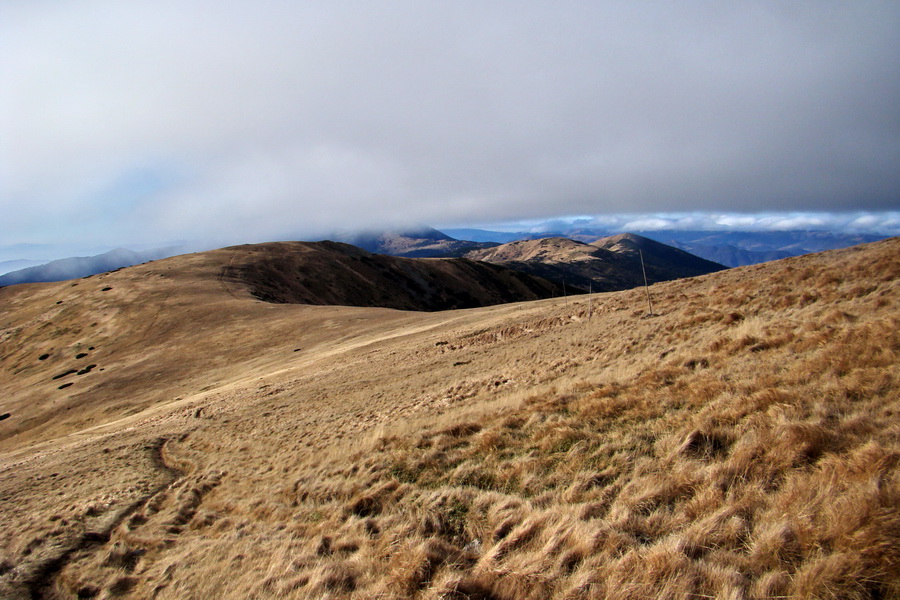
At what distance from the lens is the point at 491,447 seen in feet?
29.8

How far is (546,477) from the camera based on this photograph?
7.30 m

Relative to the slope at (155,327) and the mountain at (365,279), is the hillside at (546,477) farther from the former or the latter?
the mountain at (365,279)

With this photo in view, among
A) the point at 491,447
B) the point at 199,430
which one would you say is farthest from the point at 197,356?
the point at 491,447

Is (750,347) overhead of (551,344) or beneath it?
overhead

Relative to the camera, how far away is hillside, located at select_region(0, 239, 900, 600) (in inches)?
181

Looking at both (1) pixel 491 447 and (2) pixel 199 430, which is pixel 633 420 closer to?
(1) pixel 491 447

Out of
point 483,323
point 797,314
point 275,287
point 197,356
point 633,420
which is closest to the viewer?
point 633,420

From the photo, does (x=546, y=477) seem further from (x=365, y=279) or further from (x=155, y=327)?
(x=365, y=279)

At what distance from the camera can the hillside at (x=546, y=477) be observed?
461 centimetres

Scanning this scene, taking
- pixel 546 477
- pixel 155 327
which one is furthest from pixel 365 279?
pixel 546 477

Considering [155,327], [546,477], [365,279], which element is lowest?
[546,477]

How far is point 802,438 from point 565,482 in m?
3.53

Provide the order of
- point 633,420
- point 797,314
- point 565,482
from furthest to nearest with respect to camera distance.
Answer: point 797,314 < point 633,420 < point 565,482

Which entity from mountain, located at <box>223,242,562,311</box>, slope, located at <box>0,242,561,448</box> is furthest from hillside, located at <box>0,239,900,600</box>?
mountain, located at <box>223,242,562,311</box>
